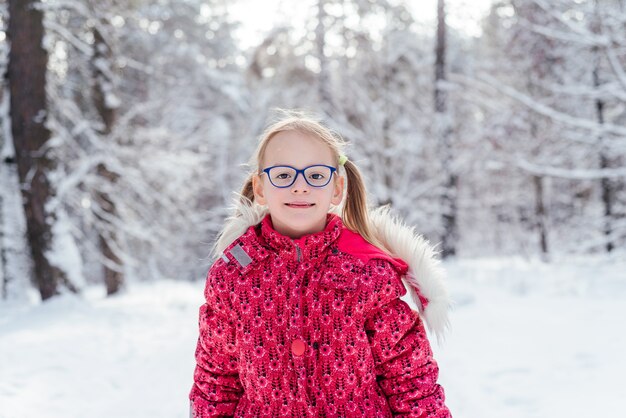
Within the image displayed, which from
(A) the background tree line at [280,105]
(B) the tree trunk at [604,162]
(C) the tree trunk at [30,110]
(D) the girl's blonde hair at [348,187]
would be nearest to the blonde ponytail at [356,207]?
(D) the girl's blonde hair at [348,187]

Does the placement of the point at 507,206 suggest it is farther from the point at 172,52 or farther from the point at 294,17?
the point at 172,52

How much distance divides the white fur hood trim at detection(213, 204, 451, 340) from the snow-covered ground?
53cm

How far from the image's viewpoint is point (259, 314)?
6.45 feet

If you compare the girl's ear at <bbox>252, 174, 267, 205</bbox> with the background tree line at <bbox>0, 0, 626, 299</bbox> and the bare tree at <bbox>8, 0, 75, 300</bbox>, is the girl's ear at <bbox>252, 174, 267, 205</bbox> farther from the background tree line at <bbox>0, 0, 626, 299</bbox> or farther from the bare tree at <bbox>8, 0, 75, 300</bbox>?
the bare tree at <bbox>8, 0, 75, 300</bbox>

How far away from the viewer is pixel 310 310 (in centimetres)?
193

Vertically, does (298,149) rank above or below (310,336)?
above

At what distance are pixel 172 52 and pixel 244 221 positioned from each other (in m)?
15.8

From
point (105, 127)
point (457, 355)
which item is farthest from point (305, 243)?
point (105, 127)

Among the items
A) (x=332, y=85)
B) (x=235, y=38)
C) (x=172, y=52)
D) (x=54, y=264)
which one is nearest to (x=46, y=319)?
(x=54, y=264)

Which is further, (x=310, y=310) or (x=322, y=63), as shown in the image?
(x=322, y=63)

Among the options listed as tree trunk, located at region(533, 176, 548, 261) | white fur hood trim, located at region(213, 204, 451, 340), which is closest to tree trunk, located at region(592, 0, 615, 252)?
tree trunk, located at region(533, 176, 548, 261)

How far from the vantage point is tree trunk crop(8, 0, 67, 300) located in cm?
745

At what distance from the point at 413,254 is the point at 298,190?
0.53 m

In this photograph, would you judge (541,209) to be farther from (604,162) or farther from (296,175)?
(296,175)
